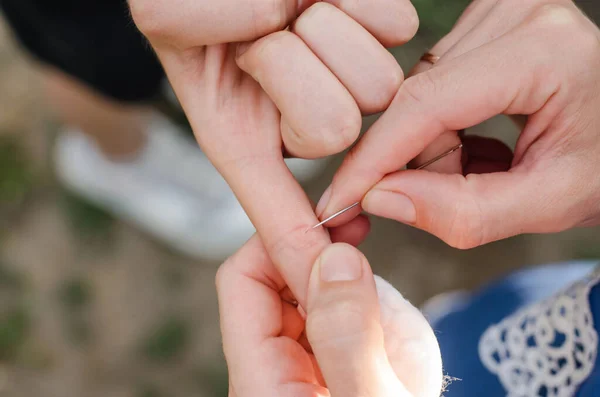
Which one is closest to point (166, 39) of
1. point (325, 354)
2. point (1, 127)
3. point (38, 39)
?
point (325, 354)

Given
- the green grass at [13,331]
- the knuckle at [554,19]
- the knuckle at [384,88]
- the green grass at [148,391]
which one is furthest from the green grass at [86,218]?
the knuckle at [554,19]

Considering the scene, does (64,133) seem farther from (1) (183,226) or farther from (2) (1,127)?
(1) (183,226)

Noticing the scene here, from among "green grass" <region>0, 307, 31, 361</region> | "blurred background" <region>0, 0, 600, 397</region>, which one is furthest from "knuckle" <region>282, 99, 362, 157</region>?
"green grass" <region>0, 307, 31, 361</region>

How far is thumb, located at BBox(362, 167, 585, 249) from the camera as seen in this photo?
0.90 metres

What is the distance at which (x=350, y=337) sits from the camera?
77cm

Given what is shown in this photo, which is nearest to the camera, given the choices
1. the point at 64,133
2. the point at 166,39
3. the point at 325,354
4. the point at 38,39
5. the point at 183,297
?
the point at 325,354

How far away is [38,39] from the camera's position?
152cm

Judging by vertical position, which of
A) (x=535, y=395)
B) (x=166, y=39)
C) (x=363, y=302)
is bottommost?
(x=535, y=395)

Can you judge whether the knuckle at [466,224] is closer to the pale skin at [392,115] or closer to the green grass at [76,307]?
the pale skin at [392,115]

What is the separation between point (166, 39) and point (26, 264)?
132 centimetres

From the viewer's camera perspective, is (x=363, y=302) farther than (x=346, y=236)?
No

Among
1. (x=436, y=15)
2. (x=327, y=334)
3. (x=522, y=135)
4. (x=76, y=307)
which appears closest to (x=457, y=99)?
(x=522, y=135)

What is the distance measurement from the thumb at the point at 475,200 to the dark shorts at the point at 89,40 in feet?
2.61

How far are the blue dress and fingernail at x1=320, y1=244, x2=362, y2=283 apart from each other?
42 centimetres
